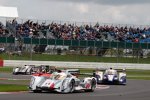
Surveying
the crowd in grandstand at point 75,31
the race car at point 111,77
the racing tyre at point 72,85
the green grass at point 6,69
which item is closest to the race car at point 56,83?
the racing tyre at point 72,85

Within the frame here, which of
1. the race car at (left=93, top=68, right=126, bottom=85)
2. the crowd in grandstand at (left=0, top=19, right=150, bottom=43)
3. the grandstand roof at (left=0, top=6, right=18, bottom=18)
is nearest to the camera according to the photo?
the grandstand roof at (left=0, top=6, right=18, bottom=18)

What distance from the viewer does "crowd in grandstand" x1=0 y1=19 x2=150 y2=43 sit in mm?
51406

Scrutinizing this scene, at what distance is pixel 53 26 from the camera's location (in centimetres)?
5412

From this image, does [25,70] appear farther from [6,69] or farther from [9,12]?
[9,12]

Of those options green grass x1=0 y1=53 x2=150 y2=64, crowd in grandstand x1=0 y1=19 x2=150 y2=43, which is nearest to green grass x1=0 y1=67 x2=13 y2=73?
green grass x1=0 y1=53 x2=150 y2=64

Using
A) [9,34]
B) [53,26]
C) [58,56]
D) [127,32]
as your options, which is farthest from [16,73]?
[127,32]

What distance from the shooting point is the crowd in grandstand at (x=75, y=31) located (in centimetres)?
5141

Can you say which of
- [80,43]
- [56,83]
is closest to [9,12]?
[56,83]

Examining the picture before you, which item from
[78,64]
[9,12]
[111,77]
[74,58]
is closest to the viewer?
[111,77]

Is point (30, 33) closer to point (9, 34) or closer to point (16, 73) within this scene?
point (9, 34)

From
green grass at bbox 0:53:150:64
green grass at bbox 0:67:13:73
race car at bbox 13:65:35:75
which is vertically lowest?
green grass at bbox 0:67:13:73

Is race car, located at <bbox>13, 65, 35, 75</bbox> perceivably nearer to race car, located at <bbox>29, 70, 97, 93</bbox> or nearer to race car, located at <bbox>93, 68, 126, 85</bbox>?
race car, located at <bbox>93, 68, 126, 85</bbox>

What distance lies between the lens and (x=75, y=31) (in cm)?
5506

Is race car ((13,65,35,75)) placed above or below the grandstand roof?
below
